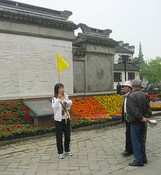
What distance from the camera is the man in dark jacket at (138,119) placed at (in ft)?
19.0

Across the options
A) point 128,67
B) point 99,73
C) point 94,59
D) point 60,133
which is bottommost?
point 60,133

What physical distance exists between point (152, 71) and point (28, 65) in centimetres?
4039

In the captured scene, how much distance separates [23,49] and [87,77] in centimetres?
448

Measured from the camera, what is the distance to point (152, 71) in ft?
161

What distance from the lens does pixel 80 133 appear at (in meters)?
9.51

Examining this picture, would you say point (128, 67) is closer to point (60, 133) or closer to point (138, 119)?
point (60, 133)

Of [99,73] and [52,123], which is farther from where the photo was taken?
[99,73]

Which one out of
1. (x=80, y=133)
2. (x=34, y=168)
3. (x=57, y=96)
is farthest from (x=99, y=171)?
(x=80, y=133)

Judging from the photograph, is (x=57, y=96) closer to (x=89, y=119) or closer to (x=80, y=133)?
(x=80, y=133)

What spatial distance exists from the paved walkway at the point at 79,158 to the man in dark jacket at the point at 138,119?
265 mm

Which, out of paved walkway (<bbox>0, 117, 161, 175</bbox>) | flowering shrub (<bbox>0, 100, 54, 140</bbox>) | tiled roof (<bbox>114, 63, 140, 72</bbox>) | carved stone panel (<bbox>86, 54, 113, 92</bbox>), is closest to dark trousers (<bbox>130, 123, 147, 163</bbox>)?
paved walkway (<bbox>0, 117, 161, 175</bbox>)

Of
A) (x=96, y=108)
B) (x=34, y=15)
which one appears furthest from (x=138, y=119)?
(x=34, y=15)

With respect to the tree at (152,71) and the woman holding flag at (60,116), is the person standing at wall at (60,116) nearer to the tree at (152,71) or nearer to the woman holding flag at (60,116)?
the woman holding flag at (60,116)

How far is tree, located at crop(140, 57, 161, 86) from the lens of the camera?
4894cm
